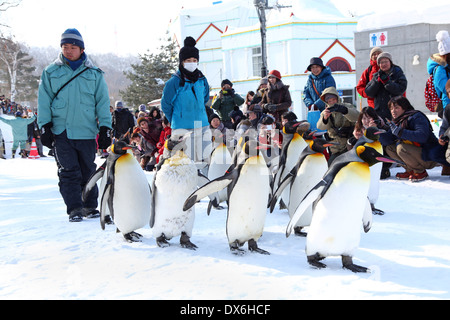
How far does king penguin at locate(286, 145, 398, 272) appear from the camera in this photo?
8.21 ft

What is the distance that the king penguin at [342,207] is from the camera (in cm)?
250

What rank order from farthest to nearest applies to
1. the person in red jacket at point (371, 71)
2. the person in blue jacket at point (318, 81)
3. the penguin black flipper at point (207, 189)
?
1. the person in red jacket at point (371, 71)
2. the person in blue jacket at point (318, 81)
3. the penguin black flipper at point (207, 189)

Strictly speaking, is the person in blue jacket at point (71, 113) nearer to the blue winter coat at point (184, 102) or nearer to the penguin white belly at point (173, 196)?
the blue winter coat at point (184, 102)

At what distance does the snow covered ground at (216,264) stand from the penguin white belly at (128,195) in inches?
7.1

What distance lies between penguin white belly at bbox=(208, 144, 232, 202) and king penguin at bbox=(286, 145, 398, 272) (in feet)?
7.71

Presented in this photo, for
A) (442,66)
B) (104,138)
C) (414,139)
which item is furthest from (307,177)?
(442,66)

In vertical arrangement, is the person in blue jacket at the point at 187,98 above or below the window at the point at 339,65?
below

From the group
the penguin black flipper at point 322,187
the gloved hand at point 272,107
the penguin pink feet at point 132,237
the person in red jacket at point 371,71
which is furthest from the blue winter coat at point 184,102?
the person in red jacket at point 371,71

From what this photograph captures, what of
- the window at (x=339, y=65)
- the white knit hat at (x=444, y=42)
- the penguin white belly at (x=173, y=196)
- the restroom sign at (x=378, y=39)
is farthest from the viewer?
the window at (x=339, y=65)

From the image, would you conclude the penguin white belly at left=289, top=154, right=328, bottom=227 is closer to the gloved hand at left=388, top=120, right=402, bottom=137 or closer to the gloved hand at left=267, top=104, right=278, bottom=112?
the gloved hand at left=388, top=120, right=402, bottom=137

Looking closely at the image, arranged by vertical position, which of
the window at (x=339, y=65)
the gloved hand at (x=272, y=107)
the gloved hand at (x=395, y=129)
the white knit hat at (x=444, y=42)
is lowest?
the gloved hand at (x=395, y=129)

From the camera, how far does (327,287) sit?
7.41ft

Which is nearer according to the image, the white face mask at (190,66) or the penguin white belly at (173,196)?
the penguin white belly at (173,196)
